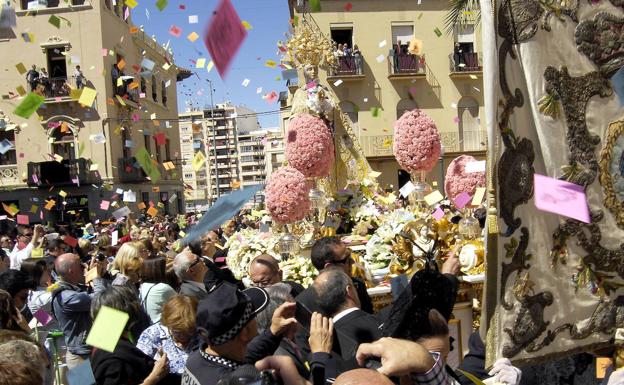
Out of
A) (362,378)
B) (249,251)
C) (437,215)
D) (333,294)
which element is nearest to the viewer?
(362,378)

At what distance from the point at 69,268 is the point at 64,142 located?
928 inches

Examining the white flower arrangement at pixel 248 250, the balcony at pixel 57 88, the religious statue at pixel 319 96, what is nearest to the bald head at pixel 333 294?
the white flower arrangement at pixel 248 250

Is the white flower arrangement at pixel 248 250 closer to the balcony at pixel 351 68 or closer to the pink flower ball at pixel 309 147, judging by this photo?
the pink flower ball at pixel 309 147

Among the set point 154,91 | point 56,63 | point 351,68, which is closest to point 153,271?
point 351,68

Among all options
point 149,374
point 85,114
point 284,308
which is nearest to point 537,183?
point 284,308

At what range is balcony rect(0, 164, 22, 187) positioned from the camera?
25469mm

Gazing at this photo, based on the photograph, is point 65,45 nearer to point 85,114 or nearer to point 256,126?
point 85,114

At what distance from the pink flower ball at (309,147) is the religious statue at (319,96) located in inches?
45.2

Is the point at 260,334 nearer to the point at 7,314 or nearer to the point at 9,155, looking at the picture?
the point at 7,314

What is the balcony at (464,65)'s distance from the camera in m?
24.6

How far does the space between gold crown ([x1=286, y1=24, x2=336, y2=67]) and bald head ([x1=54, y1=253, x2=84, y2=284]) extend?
12.3 feet

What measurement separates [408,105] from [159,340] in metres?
22.6

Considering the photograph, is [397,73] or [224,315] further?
[397,73]

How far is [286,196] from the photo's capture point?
506 centimetres
